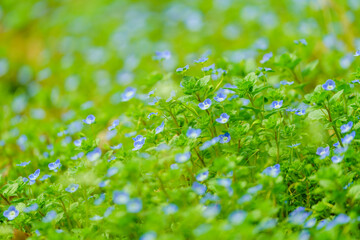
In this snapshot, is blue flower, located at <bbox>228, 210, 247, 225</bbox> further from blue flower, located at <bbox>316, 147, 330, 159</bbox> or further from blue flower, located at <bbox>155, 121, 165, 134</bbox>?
blue flower, located at <bbox>155, 121, 165, 134</bbox>

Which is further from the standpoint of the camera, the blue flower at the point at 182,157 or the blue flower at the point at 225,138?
the blue flower at the point at 225,138

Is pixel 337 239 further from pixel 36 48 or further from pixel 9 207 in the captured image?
pixel 36 48

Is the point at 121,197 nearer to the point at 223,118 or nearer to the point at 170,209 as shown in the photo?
the point at 170,209

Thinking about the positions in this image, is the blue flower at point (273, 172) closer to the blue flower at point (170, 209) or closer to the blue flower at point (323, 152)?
the blue flower at point (323, 152)

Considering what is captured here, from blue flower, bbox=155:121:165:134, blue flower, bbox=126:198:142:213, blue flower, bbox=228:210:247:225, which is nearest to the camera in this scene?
blue flower, bbox=228:210:247:225

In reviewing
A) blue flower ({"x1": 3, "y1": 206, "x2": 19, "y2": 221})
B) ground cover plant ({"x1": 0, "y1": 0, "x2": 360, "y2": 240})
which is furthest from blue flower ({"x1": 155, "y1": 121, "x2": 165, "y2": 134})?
blue flower ({"x1": 3, "y1": 206, "x2": 19, "y2": 221})

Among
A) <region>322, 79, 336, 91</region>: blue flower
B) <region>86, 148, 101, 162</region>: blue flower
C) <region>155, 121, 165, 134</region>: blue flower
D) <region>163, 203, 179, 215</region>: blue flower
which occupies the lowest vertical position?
<region>86, 148, 101, 162</region>: blue flower

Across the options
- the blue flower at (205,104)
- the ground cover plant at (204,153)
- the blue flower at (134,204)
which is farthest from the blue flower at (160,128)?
the blue flower at (134,204)

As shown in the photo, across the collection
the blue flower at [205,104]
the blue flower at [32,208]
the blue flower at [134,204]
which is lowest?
the blue flower at [32,208]
